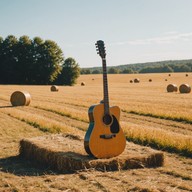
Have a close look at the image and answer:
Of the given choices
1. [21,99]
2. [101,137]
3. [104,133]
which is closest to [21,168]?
[101,137]

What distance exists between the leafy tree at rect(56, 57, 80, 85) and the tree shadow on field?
64.7 metres

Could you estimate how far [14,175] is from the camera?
24.6 feet

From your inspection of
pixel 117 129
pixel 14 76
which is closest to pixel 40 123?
pixel 117 129

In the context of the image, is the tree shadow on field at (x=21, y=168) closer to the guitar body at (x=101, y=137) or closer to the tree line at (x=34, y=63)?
the guitar body at (x=101, y=137)

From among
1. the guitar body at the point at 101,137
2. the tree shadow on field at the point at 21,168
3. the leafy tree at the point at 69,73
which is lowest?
the tree shadow on field at the point at 21,168

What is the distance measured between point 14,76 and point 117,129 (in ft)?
219

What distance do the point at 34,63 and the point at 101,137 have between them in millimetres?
67100

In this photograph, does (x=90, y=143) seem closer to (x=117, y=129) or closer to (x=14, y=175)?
(x=117, y=129)

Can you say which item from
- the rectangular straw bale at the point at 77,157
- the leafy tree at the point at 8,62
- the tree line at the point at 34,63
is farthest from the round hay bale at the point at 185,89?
the leafy tree at the point at 8,62

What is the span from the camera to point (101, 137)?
8.27 metres

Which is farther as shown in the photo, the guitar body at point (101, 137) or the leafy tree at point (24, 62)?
the leafy tree at point (24, 62)

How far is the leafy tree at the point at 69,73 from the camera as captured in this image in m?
74.1

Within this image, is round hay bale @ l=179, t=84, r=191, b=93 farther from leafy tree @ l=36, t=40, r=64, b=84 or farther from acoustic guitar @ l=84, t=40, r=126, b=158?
leafy tree @ l=36, t=40, r=64, b=84

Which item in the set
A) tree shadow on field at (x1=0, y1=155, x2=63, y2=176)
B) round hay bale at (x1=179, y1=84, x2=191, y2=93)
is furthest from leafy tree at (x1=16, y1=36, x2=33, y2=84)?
tree shadow on field at (x1=0, y1=155, x2=63, y2=176)
